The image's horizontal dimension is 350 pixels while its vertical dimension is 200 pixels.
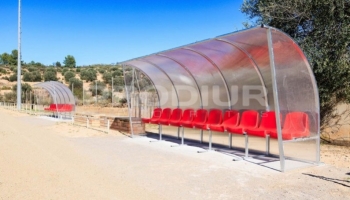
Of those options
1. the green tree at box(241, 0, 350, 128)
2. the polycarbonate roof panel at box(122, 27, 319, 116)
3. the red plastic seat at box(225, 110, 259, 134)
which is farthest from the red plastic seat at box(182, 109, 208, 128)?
the green tree at box(241, 0, 350, 128)

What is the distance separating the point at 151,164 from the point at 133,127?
477 centimetres

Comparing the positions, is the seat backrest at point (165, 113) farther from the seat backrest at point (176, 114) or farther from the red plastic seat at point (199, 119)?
the red plastic seat at point (199, 119)

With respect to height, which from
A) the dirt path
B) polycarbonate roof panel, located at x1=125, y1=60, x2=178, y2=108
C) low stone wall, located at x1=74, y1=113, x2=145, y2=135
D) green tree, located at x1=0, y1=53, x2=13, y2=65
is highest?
green tree, located at x1=0, y1=53, x2=13, y2=65

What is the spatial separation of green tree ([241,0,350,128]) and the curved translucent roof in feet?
48.3

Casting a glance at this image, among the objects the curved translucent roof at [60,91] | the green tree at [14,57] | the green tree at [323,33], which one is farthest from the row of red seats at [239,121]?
the green tree at [14,57]

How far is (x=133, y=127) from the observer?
11047mm

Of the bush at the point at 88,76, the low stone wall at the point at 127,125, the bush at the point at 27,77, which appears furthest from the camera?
the bush at the point at 27,77

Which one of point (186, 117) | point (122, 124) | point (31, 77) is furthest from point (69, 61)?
point (186, 117)

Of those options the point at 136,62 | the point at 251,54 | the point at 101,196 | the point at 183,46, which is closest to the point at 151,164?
the point at 101,196

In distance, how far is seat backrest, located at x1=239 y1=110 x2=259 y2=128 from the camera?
291 inches

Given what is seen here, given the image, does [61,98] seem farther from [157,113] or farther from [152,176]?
[152,176]

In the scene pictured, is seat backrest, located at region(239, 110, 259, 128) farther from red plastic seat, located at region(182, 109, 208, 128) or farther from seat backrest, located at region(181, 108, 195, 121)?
seat backrest, located at region(181, 108, 195, 121)

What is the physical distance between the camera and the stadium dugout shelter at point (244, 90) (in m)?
6.11

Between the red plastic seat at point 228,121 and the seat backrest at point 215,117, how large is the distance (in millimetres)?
195
